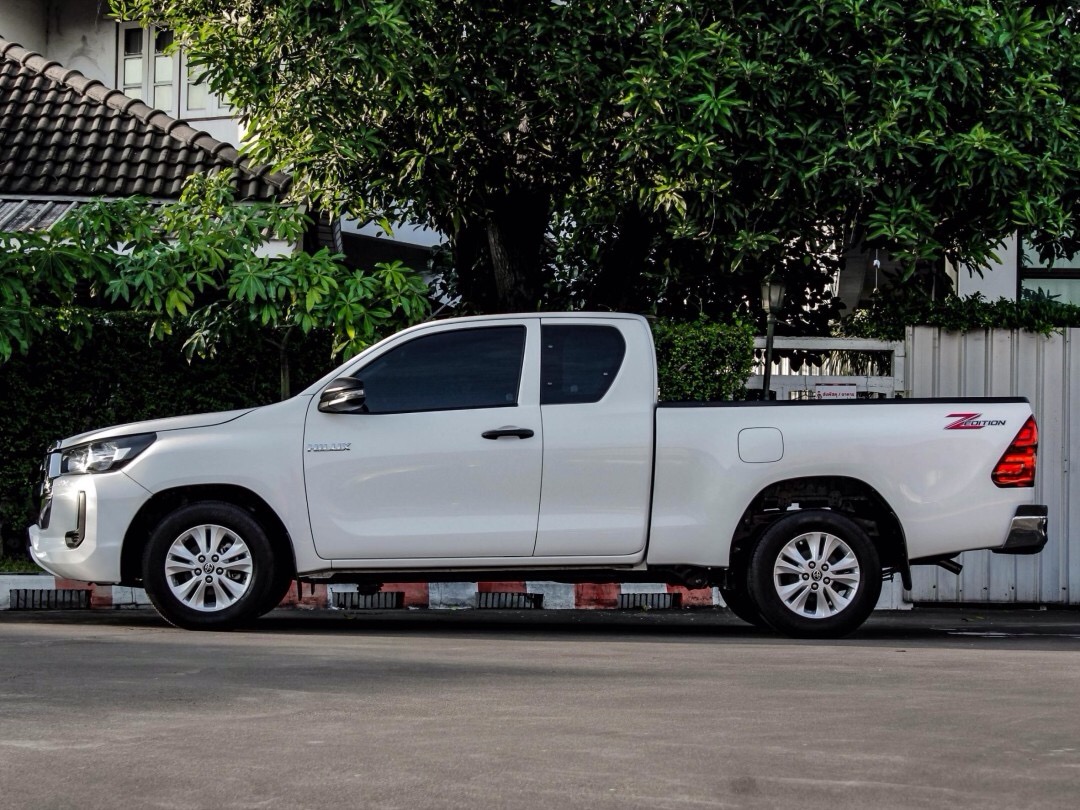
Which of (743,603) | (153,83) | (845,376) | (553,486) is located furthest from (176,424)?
(153,83)

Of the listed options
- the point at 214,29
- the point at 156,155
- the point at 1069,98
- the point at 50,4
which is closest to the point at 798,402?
the point at 1069,98

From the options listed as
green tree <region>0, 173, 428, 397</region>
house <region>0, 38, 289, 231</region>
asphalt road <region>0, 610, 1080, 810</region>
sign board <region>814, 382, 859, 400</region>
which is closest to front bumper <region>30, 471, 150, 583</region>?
asphalt road <region>0, 610, 1080, 810</region>

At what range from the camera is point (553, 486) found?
9.98m

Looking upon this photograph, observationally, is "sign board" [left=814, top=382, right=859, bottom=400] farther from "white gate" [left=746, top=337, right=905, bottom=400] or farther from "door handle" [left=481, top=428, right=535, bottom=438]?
"door handle" [left=481, top=428, right=535, bottom=438]

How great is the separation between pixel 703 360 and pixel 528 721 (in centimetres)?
710

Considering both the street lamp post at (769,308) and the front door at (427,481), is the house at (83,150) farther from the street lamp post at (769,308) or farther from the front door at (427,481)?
the front door at (427,481)

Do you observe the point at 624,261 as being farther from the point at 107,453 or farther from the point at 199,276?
the point at 107,453

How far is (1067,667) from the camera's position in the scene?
8.62 meters

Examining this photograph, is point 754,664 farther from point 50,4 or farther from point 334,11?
point 50,4

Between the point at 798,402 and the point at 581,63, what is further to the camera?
the point at 581,63

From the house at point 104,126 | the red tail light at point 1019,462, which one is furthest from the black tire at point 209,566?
the house at point 104,126

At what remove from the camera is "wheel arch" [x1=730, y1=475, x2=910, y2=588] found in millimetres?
10164

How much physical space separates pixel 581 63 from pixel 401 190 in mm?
2314

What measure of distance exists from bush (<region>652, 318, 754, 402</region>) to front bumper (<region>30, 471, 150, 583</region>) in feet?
15.7
